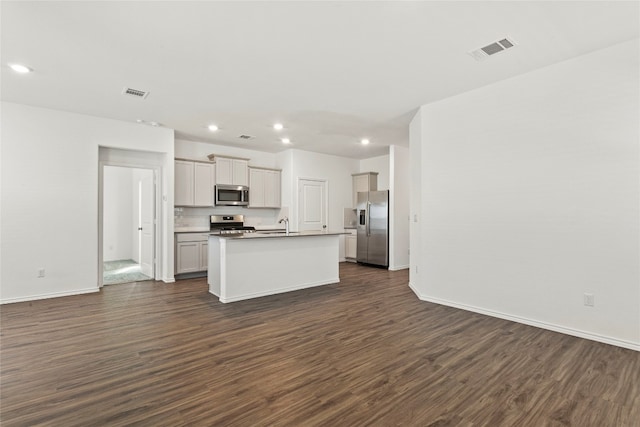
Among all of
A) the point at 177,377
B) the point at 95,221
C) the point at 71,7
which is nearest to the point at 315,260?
the point at 177,377

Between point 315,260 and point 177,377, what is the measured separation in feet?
10.9

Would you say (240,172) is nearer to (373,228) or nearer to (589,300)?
(373,228)

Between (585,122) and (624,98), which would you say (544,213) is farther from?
(624,98)

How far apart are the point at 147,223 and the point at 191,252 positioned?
3.94 feet

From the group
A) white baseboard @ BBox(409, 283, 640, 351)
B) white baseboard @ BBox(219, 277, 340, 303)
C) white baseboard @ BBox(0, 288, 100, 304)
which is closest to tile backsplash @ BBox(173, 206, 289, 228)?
white baseboard @ BBox(0, 288, 100, 304)

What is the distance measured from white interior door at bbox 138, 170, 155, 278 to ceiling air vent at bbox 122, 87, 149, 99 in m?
2.36

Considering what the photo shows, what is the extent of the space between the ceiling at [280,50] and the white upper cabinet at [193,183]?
1.67 m

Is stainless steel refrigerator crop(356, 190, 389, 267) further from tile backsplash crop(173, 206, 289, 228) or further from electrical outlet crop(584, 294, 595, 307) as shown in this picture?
electrical outlet crop(584, 294, 595, 307)

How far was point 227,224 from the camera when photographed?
723 cm

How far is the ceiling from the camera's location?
101 inches

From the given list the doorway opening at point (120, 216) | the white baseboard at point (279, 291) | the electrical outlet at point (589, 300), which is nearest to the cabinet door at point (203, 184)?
the white baseboard at point (279, 291)

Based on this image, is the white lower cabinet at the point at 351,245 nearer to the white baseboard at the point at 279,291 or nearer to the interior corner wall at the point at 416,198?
A: the white baseboard at the point at 279,291

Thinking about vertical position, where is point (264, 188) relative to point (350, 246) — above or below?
above

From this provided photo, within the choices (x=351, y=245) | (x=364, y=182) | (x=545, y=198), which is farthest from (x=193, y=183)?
(x=545, y=198)
